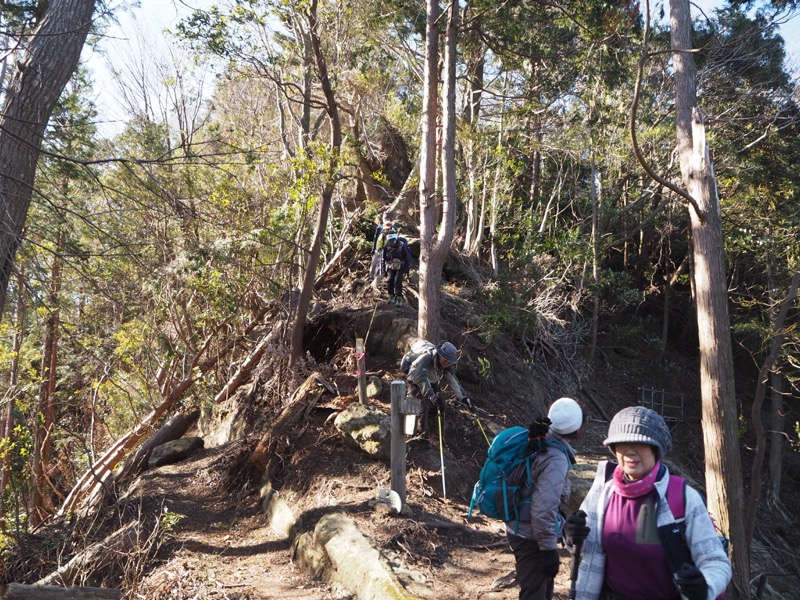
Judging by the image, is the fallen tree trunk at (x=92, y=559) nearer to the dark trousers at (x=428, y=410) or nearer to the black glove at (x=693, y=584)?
the dark trousers at (x=428, y=410)

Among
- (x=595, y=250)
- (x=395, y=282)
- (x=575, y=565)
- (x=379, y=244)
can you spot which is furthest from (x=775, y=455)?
(x=575, y=565)

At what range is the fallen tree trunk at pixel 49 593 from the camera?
207 inches

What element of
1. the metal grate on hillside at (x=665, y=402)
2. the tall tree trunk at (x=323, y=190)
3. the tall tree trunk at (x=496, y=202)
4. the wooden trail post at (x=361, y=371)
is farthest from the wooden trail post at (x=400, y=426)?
the metal grate on hillside at (x=665, y=402)

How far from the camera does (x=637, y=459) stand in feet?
8.98

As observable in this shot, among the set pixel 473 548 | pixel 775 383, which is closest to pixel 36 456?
pixel 473 548

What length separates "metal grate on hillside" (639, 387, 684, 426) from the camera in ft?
65.5

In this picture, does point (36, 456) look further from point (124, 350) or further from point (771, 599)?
point (771, 599)

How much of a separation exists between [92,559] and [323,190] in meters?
6.07

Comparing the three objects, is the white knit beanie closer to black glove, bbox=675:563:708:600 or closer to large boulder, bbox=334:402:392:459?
black glove, bbox=675:563:708:600

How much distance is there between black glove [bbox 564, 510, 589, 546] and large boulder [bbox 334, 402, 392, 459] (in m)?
5.76

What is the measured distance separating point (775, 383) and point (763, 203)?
555 centimetres

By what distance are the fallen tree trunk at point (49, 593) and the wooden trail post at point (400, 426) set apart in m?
3.17

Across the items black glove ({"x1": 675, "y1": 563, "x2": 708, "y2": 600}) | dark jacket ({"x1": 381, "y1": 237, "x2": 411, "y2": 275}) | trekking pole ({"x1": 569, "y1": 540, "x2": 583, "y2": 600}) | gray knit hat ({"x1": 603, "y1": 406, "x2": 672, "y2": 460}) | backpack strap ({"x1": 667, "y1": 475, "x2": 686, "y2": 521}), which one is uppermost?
dark jacket ({"x1": 381, "y1": 237, "x2": 411, "y2": 275})

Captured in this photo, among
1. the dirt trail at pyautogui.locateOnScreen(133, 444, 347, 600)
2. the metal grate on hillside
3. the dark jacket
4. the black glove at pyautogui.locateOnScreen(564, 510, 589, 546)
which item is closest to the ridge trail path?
the dirt trail at pyautogui.locateOnScreen(133, 444, 347, 600)
